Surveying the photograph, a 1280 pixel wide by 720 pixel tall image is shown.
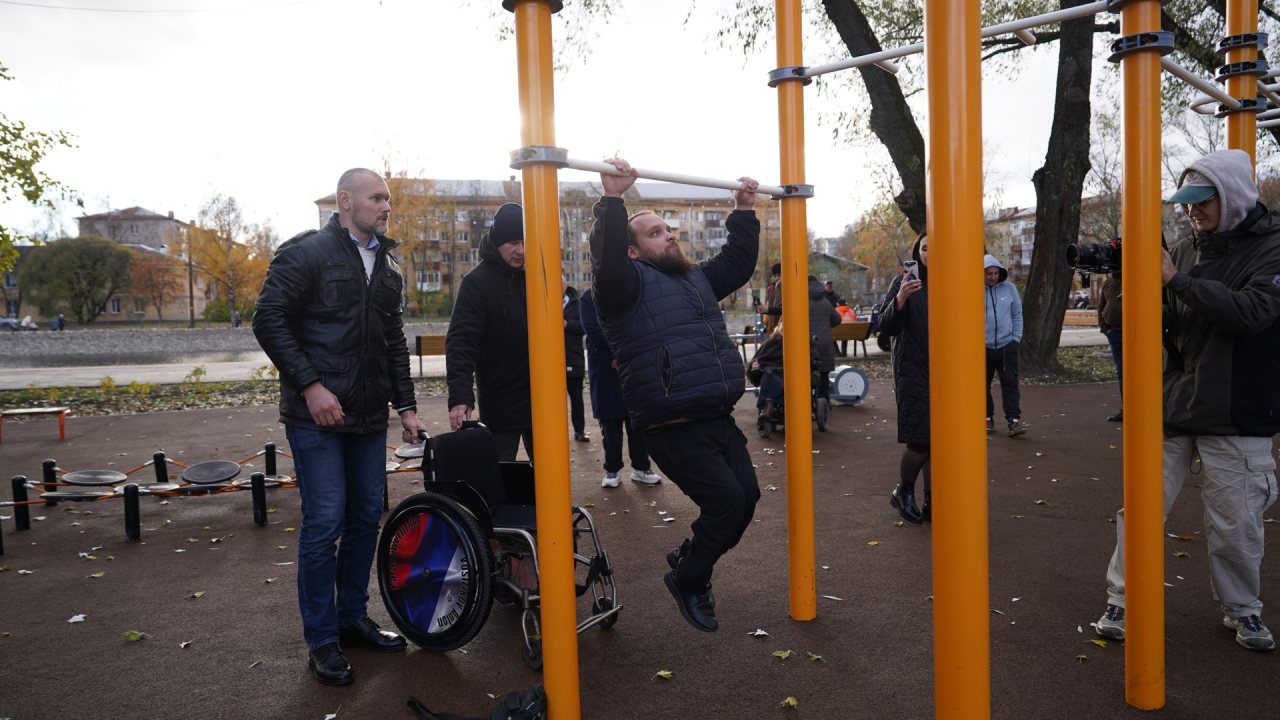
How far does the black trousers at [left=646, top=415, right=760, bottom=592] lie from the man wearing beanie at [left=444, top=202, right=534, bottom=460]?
4.46 feet

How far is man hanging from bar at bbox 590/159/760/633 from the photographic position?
11.4ft

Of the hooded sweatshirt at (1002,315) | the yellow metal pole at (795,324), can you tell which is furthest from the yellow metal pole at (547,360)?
the hooded sweatshirt at (1002,315)

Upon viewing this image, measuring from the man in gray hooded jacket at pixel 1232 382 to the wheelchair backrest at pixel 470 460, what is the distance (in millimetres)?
2703

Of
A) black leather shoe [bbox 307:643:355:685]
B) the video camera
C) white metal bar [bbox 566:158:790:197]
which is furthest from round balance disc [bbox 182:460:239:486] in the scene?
the video camera

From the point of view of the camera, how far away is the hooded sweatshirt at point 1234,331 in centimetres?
335

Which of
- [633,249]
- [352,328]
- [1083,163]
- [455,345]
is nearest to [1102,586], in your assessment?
[633,249]

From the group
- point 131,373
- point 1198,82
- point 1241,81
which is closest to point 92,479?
point 1198,82

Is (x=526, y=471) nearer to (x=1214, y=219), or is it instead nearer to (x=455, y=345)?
(x=455, y=345)

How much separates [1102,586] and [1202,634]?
27.5 inches

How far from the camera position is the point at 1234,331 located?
333 cm

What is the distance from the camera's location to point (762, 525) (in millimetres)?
5922

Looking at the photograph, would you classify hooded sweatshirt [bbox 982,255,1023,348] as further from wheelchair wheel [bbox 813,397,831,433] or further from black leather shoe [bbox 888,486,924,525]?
black leather shoe [bbox 888,486,924,525]

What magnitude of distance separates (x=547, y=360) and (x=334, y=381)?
4.22 ft

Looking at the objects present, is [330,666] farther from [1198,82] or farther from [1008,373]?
[1008,373]
